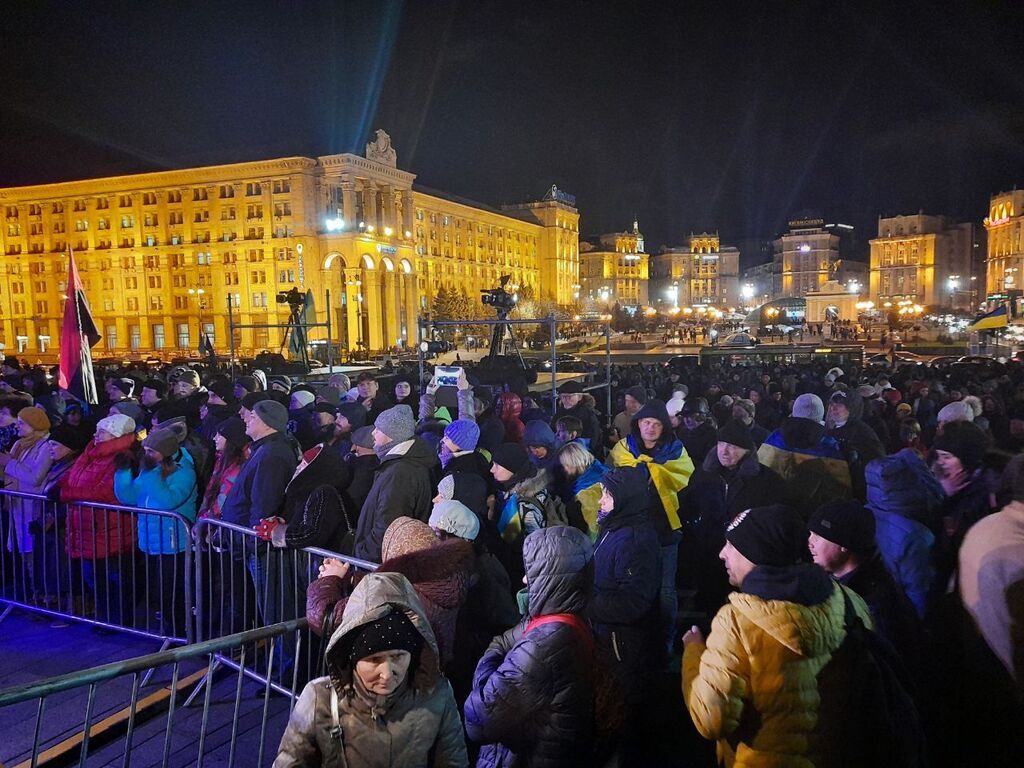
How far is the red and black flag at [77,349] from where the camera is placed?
34.6 feet

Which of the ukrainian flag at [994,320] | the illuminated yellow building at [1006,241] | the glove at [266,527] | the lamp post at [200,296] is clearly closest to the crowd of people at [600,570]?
the glove at [266,527]

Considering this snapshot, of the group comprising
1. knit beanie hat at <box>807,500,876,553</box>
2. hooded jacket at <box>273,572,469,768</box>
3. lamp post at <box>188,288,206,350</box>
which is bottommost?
hooded jacket at <box>273,572,469,768</box>

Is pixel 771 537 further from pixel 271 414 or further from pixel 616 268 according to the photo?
pixel 616 268

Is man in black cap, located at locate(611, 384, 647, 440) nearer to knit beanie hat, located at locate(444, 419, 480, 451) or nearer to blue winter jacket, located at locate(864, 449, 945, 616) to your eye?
knit beanie hat, located at locate(444, 419, 480, 451)

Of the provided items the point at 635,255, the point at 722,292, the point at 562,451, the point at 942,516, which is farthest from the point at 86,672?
the point at 722,292

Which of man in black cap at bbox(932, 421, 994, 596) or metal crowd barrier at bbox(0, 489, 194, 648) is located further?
metal crowd barrier at bbox(0, 489, 194, 648)

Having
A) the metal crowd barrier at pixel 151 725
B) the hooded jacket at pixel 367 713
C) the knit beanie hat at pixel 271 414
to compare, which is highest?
the knit beanie hat at pixel 271 414

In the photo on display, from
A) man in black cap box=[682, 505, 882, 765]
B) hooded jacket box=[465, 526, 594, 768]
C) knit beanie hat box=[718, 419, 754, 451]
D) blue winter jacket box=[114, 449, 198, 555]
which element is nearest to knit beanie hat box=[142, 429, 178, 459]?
blue winter jacket box=[114, 449, 198, 555]

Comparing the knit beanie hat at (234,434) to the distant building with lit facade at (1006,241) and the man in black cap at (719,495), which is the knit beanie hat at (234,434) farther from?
the distant building with lit facade at (1006,241)

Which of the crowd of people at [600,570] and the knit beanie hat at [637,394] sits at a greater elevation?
the knit beanie hat at [637,394]

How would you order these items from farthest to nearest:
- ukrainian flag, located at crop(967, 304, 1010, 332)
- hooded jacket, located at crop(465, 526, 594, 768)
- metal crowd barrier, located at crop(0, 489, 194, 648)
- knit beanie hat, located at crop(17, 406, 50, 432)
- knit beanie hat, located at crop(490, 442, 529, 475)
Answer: ukrainian flag, located at crop(967, 304, 1010, 332), knit beanie hat, located at crop(17, 406, 50, 432), metal crowd barrier, located at crop(0, 489, 194, 648), knit beanie hat, located at crop(490, 442, 529, 475), hooded jacket, located at crop(465, 526, 594, 768)

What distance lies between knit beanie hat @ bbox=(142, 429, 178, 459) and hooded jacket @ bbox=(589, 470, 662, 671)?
12.2 ft

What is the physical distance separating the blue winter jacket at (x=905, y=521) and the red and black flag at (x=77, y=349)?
10.4 m

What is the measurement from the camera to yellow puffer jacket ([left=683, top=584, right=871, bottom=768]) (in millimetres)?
2535
